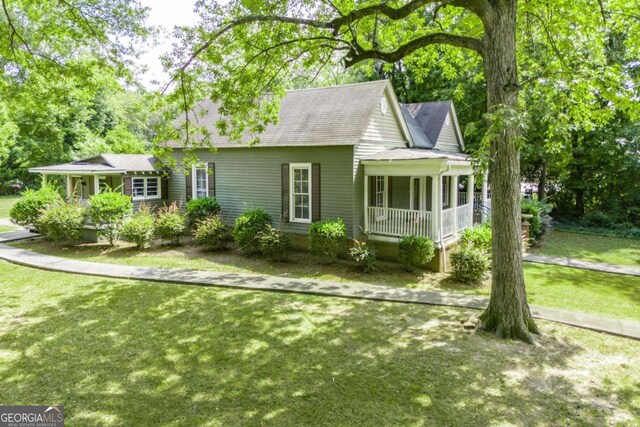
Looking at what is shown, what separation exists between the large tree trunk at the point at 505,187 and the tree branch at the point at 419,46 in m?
0.43

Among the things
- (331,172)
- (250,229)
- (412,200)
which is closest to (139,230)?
(250,229)

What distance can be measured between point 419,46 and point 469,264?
5.83m

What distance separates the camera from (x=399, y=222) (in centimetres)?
1325

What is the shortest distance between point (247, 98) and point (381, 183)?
6.97 metres

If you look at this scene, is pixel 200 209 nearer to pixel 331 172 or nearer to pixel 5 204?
pixel 331 172

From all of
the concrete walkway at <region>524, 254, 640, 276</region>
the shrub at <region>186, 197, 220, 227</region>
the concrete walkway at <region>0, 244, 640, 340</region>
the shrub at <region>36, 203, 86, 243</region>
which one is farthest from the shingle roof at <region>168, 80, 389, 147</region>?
the concrete walkway at <region>524, 254, 640, 276</region>

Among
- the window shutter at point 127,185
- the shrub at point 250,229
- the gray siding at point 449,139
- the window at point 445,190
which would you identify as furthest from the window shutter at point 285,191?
the window at point 445,190

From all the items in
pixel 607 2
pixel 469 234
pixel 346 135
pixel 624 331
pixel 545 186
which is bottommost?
pixel 624 331

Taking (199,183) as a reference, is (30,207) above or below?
below

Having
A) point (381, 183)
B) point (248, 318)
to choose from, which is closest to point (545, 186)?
point (381, 183)

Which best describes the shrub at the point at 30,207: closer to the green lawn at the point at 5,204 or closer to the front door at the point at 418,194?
the green lawn at the point at 5,204

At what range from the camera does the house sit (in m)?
13.1

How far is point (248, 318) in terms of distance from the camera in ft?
25.3

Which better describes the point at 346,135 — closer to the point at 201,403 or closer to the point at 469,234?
the point at 469,234
